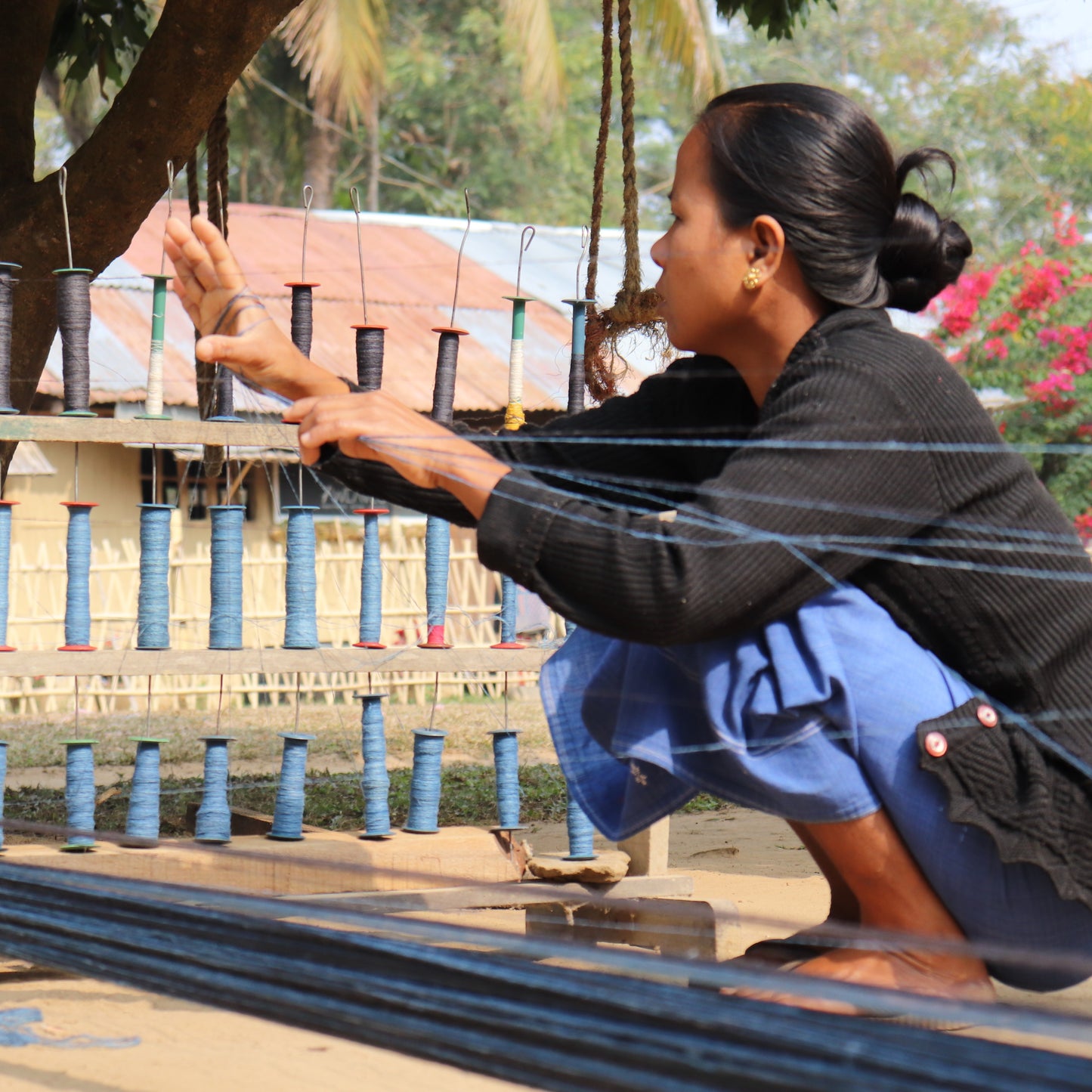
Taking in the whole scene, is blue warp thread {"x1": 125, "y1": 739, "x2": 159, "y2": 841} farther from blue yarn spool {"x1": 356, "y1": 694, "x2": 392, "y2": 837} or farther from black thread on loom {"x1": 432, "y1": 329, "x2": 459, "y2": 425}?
black thread on loom {"x1": 432, "y1": 329, "x2": 459, "y2": 425}

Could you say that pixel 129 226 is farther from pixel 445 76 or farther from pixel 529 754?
pixel 445 76

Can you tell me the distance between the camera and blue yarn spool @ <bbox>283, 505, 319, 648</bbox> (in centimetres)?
350

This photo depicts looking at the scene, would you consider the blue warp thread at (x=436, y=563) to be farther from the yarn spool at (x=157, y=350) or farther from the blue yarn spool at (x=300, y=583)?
the yarn spool at (x=157, y=350)

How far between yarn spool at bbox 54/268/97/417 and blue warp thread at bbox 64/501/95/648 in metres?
0.29

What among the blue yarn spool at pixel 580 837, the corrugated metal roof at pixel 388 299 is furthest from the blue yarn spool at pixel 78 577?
the corrugated metal roof at pixel 388 299

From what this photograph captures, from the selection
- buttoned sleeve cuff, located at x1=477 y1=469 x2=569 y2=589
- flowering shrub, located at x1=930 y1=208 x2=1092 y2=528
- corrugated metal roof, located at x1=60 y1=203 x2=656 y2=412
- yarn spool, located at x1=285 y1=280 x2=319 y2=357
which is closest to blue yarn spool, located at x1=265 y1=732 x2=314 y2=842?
yarn spool, located at x1=285 y1=280 x2=319 y2=357

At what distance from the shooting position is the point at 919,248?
1892mm

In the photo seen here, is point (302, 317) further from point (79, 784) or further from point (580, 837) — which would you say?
point (580, 837)

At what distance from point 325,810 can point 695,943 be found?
2643 mm

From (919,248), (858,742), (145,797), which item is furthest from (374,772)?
(919,248)

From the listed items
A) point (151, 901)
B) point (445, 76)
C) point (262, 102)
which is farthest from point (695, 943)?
point (445, 76)

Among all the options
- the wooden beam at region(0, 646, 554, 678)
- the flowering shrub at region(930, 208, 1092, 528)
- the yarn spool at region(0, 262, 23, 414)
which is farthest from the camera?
the flowering shrub at region(930, 208, 1092, 528)

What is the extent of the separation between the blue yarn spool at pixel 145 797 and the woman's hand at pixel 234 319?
184cm

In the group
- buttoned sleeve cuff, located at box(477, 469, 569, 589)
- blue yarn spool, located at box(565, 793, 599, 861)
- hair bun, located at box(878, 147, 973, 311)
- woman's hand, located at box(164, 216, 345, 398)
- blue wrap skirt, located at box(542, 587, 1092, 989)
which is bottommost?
blue yarn spool, located at box(565, 793, 599, 861)
